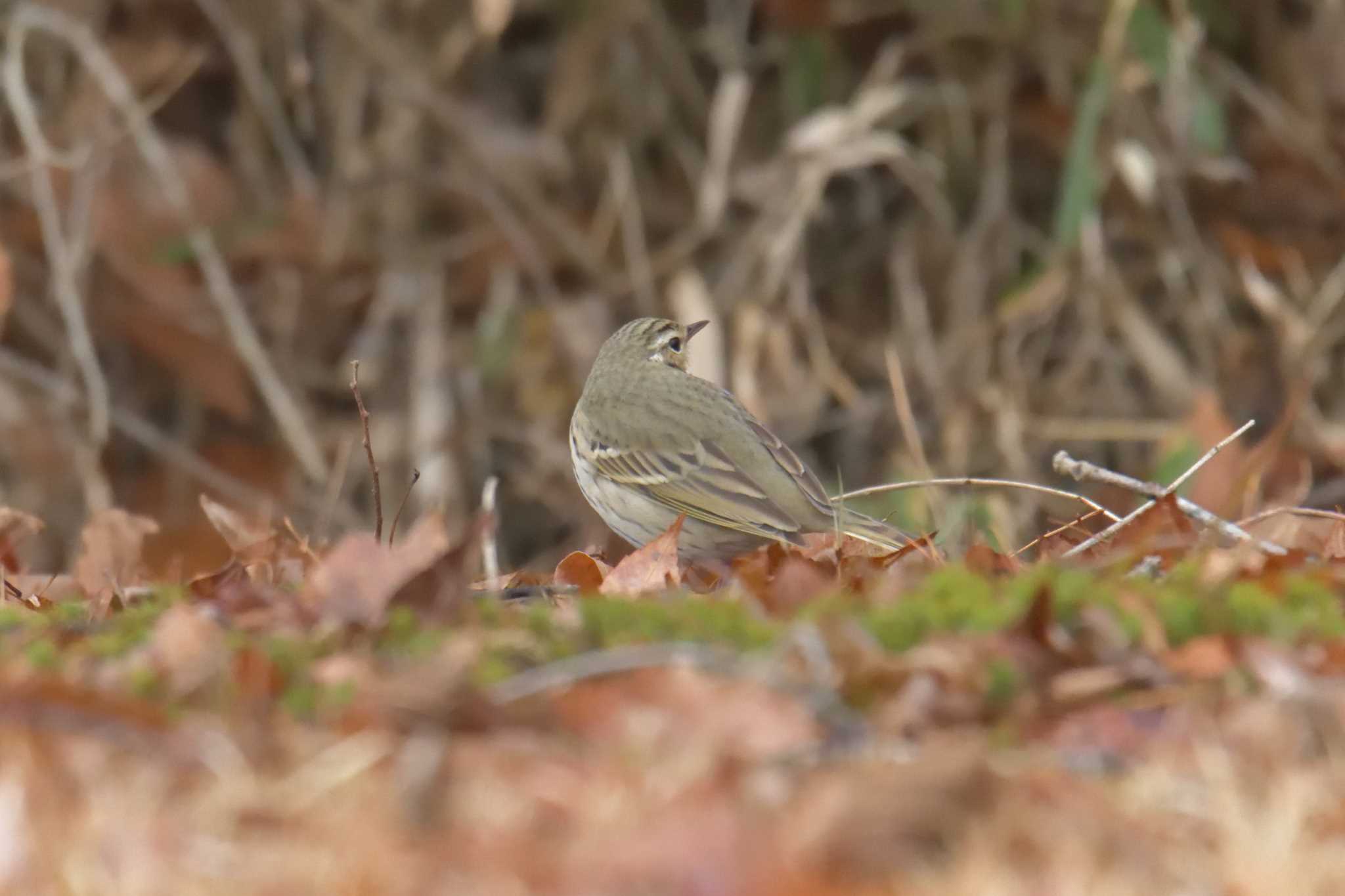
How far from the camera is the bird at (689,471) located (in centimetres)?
539

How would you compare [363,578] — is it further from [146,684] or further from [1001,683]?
[1001,683]

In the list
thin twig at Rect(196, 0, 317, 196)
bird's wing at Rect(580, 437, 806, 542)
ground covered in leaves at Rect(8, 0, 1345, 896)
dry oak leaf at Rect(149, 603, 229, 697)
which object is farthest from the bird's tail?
thin twig at Rect(196, 0, 317, 196)

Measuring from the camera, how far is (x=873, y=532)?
15.5ft

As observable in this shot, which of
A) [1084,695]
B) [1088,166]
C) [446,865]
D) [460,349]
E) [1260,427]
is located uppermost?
[446,865]

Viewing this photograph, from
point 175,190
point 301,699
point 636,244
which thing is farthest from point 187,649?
point 636,244

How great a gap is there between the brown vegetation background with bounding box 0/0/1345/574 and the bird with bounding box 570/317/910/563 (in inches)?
56.1

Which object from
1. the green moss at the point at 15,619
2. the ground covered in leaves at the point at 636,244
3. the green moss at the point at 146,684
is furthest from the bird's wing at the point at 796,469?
the green moss at the point at 146,684

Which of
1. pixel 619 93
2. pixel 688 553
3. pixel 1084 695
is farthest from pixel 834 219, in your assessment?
pixel 1084 695

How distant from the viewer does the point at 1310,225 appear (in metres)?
7.82

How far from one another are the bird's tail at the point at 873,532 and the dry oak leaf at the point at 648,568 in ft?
2.07

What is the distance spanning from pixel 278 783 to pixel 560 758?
1.17 ft

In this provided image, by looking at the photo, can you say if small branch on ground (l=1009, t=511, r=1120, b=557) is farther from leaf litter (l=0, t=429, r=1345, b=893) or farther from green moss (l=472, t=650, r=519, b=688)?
green moss (l=472, t=650, r=519, b=688)

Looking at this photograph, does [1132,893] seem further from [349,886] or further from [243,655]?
[243,655]

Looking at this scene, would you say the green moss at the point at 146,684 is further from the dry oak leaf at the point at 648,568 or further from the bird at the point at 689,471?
the bird at the point at 689,471
